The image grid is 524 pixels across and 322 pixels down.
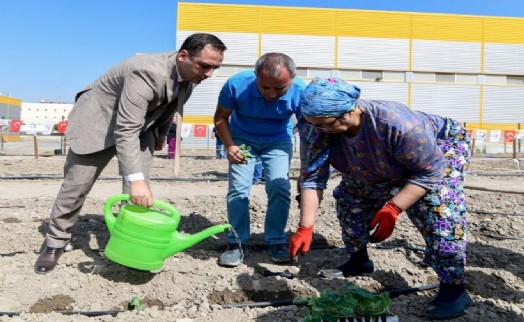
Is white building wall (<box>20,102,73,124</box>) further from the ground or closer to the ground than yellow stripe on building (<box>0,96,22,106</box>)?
further from the ground

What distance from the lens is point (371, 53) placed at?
2283cm

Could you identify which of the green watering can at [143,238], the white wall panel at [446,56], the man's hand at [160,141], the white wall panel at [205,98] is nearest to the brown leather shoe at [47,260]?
the green watering can at [143,238]

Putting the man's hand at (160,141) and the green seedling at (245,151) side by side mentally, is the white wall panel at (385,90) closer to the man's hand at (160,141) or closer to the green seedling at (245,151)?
the man's hand at (160,141)

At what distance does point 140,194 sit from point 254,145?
97 centimetres

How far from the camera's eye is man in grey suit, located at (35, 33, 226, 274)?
2605 millimetres

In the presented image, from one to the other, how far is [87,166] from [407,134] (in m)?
1.91

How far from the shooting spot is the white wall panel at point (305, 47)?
883 inches

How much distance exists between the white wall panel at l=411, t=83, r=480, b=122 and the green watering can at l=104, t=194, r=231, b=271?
21.8 meters

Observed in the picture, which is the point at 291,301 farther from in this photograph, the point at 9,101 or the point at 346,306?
the point at 9,101

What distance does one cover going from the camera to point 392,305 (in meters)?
2.46

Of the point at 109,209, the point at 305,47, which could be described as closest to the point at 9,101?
the point at 305,47

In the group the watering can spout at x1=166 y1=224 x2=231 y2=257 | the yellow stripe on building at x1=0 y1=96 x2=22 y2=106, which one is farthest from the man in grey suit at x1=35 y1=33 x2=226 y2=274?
the yellow stripe on building at x1=0 y1=96 x2=22 y2=106

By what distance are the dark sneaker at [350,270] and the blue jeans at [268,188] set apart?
0.47 metres

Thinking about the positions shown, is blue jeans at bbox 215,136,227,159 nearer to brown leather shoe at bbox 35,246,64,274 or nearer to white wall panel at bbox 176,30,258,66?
brown leather shoe at bbox 35,246,64,274
